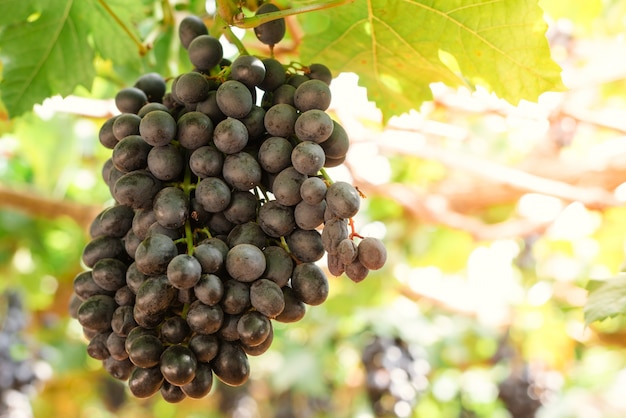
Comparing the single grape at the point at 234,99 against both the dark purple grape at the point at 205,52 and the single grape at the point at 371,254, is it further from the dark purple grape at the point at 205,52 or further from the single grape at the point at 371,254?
the single grape at the point at 371,254

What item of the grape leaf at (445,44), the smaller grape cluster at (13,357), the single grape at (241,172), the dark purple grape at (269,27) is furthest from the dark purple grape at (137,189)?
the smaller grape cluster at (13,357)

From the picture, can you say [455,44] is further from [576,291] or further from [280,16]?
[576,291]

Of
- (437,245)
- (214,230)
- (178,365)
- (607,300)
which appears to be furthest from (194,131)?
(437,245)

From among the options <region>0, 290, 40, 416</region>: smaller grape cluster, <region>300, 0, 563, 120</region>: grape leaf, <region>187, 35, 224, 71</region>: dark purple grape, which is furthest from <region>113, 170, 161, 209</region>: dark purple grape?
<region>0, 290, 40, 416</region>: smaller grape cluster

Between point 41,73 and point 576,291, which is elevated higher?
point 41,73

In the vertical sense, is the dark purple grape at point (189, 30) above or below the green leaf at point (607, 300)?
above

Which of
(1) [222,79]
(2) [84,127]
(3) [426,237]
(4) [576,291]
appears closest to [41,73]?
(1) [222,79]

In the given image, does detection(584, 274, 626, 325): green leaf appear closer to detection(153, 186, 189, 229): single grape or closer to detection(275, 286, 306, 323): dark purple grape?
detection(275, 286, 306, 323): dark purple grape
